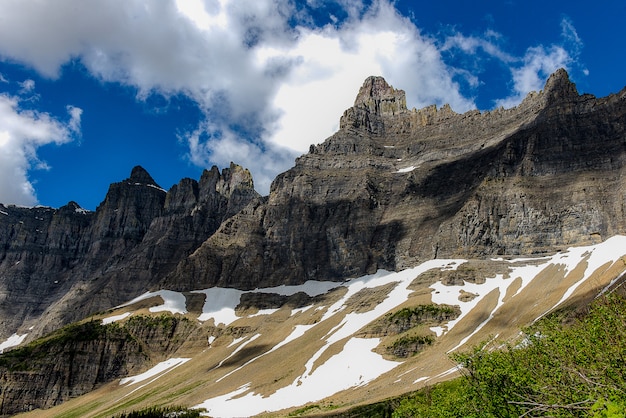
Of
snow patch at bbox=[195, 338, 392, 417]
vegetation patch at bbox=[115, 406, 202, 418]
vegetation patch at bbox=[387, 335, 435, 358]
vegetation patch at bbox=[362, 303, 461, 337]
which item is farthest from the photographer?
vegetation patch at bbox=[362, 303, 461, 337]

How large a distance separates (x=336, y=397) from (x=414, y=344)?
26429 millimetres

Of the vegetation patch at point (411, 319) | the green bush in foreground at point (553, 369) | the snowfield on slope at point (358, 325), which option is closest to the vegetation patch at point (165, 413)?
the snowfield on slope at point (358, 325)

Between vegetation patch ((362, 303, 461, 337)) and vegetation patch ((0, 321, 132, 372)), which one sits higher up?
vegetation patch ((0, 321, 132, 372))

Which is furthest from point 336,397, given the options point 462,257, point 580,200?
point 580,200

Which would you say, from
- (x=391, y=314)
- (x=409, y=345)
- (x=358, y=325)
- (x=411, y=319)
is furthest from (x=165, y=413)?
(x=411, y=319)

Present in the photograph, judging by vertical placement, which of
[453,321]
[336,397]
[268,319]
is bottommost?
[336,397]

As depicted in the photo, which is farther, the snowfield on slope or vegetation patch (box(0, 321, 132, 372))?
vegetation patch (box(0, 321, 132, 372))

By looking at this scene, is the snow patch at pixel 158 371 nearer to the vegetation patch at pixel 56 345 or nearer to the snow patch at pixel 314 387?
the vegetation patch at pixel 56 345

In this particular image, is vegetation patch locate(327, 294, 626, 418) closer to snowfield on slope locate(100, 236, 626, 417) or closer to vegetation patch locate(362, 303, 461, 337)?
snowfield on slope locate(100, 236, 626, 417)

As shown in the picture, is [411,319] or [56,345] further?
[56,345]

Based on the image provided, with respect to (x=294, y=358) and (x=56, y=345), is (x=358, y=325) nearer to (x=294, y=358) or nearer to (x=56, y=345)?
(x=294, y=358)

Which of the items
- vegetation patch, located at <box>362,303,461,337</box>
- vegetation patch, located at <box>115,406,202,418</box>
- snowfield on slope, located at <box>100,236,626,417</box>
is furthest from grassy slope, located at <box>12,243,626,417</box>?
vegetation patch, located at <box>115,406,202,418</box>

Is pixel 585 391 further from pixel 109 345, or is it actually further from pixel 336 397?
pixel 109 345

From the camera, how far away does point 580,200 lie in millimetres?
169625
